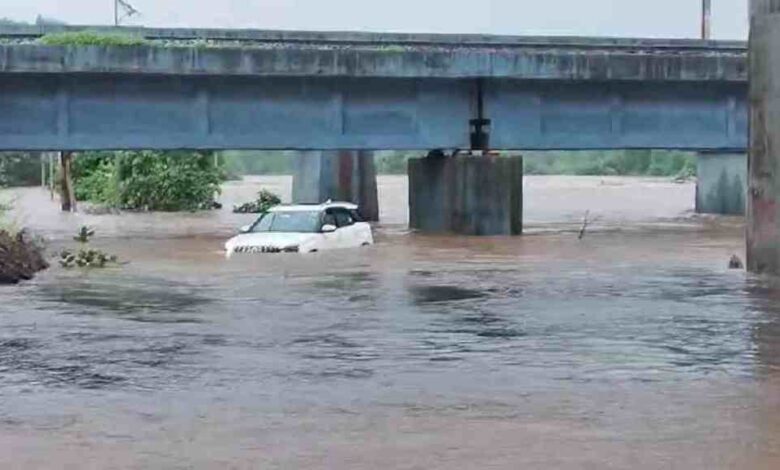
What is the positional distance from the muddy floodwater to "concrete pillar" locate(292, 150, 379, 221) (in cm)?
2029

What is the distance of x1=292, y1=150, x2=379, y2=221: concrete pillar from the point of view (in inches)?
1984

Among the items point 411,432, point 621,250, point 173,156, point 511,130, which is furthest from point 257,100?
point 411,432

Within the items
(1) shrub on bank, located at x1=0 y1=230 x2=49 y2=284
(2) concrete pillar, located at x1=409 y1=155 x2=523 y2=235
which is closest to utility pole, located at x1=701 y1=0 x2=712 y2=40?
(2) concrete pillar, located at x1=409 y1=155 x2=523 y2=235

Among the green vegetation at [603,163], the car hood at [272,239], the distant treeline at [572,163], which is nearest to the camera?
the car hood at [272,239]

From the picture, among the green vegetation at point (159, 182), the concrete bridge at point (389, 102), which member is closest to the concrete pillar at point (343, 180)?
the concrete bridge at point (389, 102)

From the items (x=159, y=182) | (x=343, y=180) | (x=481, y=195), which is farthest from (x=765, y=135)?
(x=159, y=182)

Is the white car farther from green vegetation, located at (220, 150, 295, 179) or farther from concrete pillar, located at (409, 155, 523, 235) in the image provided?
green vegetation, located at (220, 150, 295, 179)

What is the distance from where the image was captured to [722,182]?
183 ft

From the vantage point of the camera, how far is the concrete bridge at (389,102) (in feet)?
122

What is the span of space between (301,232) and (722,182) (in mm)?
26740

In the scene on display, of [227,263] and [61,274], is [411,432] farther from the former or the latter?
[227,263]

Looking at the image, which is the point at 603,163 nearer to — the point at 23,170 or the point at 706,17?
the point at 23,170

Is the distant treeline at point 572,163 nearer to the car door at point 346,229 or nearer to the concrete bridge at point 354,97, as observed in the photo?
the concrete bridge at point 354,97

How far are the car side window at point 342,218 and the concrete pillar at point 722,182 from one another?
77.1 ft
